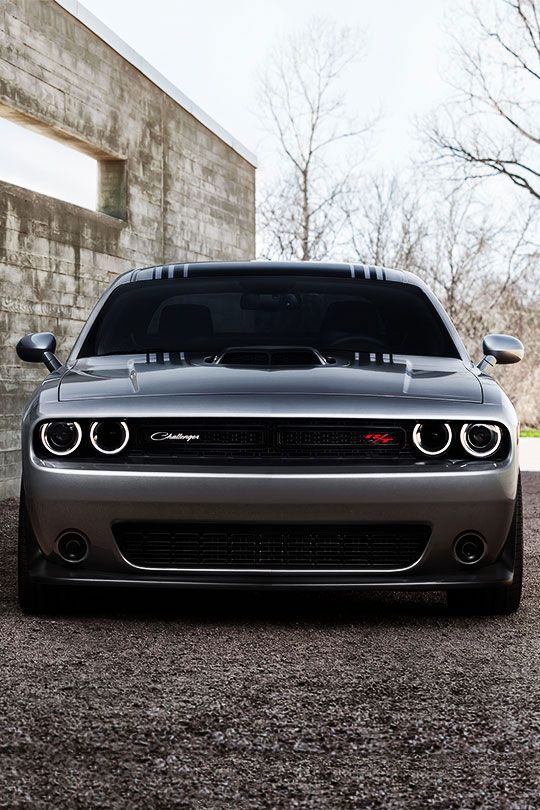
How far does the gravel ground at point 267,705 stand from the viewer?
2.63 metres

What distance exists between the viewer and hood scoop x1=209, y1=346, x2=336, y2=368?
466 centimetres

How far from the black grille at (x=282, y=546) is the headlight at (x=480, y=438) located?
332 mm

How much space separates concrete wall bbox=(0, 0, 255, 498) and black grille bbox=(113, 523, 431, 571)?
19.0 ft

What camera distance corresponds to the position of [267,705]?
3334mm

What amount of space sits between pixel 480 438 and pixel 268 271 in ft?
5.74

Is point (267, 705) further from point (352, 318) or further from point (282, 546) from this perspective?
point (352, 318)

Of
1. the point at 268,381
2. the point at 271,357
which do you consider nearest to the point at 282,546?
the point at 268,381

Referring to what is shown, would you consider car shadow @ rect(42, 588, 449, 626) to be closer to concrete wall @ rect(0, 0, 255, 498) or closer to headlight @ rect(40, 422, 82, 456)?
headlight @ rect(40, 422, 82, 456)

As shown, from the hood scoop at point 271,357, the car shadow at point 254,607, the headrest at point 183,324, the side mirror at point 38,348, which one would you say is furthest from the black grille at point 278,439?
the side mirror at point 38,348

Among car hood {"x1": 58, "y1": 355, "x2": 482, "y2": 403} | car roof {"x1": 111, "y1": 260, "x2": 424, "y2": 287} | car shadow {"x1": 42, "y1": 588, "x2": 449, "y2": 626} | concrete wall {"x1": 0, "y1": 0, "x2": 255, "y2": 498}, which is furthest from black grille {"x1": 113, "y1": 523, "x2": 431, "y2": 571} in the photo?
concrete wall {"x1": 0, "y1": 0, "x2": 255, "y2": 498}

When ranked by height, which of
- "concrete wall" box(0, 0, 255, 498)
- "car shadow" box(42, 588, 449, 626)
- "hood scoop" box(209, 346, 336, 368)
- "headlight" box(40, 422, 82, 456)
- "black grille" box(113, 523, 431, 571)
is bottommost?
"car shadow" box(42, 588, 449, 626)

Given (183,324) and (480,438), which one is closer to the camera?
(480,438)

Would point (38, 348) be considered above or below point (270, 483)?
above

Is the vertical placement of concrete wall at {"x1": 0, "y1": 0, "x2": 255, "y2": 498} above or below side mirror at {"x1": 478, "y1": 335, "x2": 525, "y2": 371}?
above
